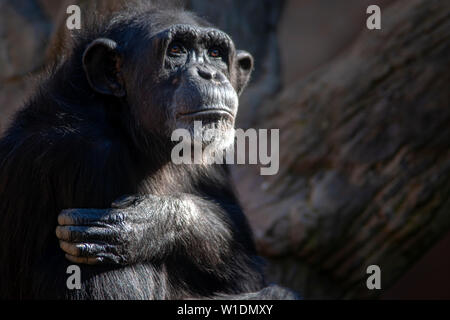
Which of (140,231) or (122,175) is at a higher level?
(122,175)

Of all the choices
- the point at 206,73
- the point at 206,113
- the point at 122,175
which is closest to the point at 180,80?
the point at 206,73

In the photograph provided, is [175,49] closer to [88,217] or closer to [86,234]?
[88,217]

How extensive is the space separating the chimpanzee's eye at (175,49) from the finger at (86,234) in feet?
4.17

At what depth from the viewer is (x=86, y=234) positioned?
3748mm

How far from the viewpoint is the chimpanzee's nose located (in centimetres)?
Answer: 408

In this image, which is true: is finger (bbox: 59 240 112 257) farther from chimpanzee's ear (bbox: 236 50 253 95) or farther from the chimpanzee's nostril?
chimpanzee's ear (bbox: 236 50 253 95)

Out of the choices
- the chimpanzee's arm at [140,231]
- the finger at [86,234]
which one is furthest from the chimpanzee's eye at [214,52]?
the finger at [86,234]

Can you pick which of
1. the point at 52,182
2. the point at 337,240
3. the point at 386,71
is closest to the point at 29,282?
the point at 52,182

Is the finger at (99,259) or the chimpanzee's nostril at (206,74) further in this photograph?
the chimpanzee's nostril at (206,74)

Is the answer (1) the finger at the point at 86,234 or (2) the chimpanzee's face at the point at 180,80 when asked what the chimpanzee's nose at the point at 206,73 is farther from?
(1) the finger at the point at 86,234

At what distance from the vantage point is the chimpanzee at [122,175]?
3854 millimetres

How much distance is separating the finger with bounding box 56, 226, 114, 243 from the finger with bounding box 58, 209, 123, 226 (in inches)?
1.4

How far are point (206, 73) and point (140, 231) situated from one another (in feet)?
3.51
